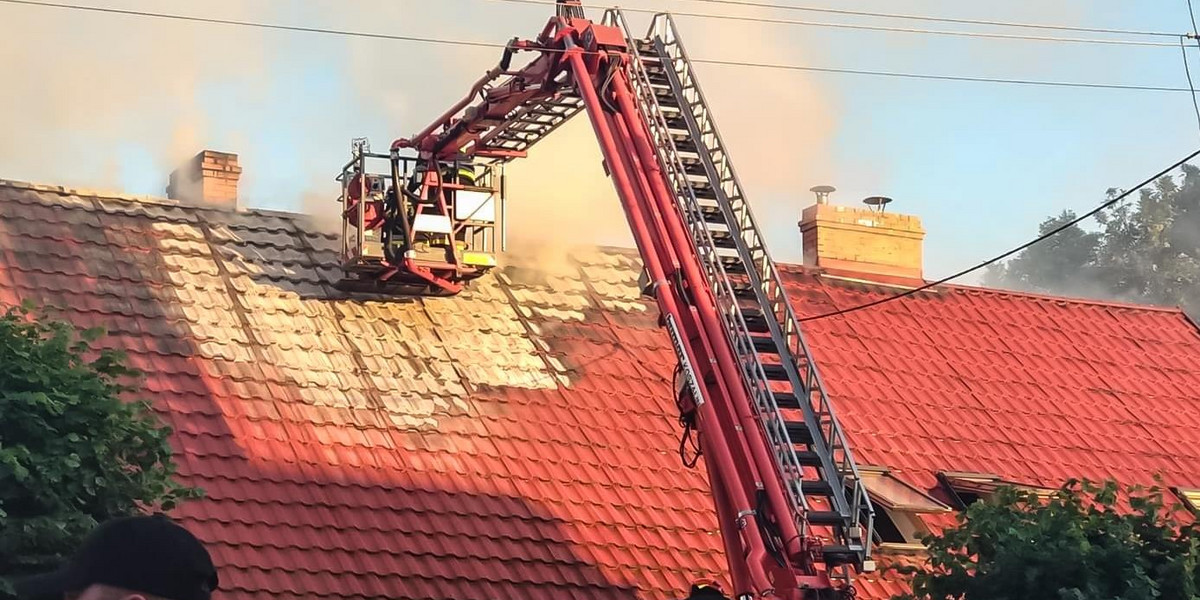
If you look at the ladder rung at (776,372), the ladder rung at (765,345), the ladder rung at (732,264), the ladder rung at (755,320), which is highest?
the ladder rung at (732,264)

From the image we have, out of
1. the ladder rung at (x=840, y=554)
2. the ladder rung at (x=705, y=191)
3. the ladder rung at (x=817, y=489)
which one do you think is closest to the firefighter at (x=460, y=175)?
the ladder rung at (x=705, y=191)

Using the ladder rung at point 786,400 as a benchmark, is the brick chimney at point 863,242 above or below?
above

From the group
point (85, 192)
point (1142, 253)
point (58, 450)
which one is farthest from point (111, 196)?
point (1142, 253)

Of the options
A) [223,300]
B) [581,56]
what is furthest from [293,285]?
[581,56]

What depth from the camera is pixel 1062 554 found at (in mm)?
8734

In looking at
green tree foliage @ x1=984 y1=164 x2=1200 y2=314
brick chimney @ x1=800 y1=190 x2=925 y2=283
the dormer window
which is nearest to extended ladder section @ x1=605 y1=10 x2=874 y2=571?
the dormer window

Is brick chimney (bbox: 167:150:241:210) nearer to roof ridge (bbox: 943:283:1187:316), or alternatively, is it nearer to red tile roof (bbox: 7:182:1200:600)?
red tile roof (bbox: 7:182:1200:600)

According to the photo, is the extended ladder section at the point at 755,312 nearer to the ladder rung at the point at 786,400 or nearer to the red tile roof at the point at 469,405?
the ladder rung at the point at 786,400

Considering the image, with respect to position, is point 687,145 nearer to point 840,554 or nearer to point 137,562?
point 840,554

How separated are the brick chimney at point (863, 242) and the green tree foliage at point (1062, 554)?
8302 mm

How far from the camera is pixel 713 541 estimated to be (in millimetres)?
12047

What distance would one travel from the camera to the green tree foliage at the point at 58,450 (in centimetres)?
741

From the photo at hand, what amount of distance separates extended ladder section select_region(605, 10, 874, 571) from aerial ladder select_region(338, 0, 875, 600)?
0.01 metres

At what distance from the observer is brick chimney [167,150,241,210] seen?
49.7 ft
